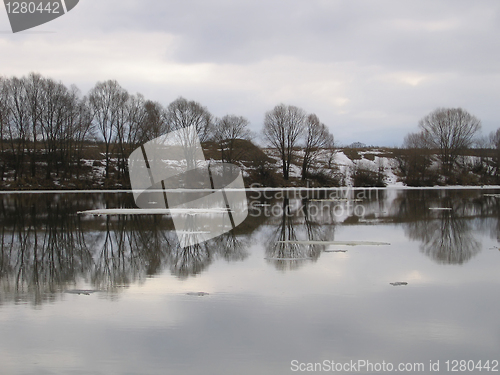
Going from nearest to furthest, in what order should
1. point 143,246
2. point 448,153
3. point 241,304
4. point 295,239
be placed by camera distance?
point 241,304
point 143,246
point 295,239
point 448,153

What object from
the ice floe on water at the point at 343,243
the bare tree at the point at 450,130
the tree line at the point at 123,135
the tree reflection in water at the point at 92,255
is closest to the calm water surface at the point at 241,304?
the tree reflection in water at the point at 92,255

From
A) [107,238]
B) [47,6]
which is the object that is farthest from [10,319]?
[47,6]

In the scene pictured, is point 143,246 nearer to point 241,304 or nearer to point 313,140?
point 241,304

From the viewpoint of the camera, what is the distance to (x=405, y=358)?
15.9 feet

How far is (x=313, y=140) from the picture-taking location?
63.0 meters

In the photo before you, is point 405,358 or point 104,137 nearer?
point 405,358

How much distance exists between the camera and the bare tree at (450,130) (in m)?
70.1

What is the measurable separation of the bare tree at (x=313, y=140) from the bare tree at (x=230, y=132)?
7844mm

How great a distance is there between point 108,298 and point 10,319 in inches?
54.5

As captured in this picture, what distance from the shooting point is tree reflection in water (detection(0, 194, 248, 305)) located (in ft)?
26.6

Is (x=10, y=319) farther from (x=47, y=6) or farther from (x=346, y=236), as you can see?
(x=47, y=6)

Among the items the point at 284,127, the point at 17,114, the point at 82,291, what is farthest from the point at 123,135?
the point at 82,291

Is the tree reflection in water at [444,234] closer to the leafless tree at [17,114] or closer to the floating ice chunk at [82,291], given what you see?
the floating ice chunk at [82,291]

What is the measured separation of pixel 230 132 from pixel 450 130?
33.0m
